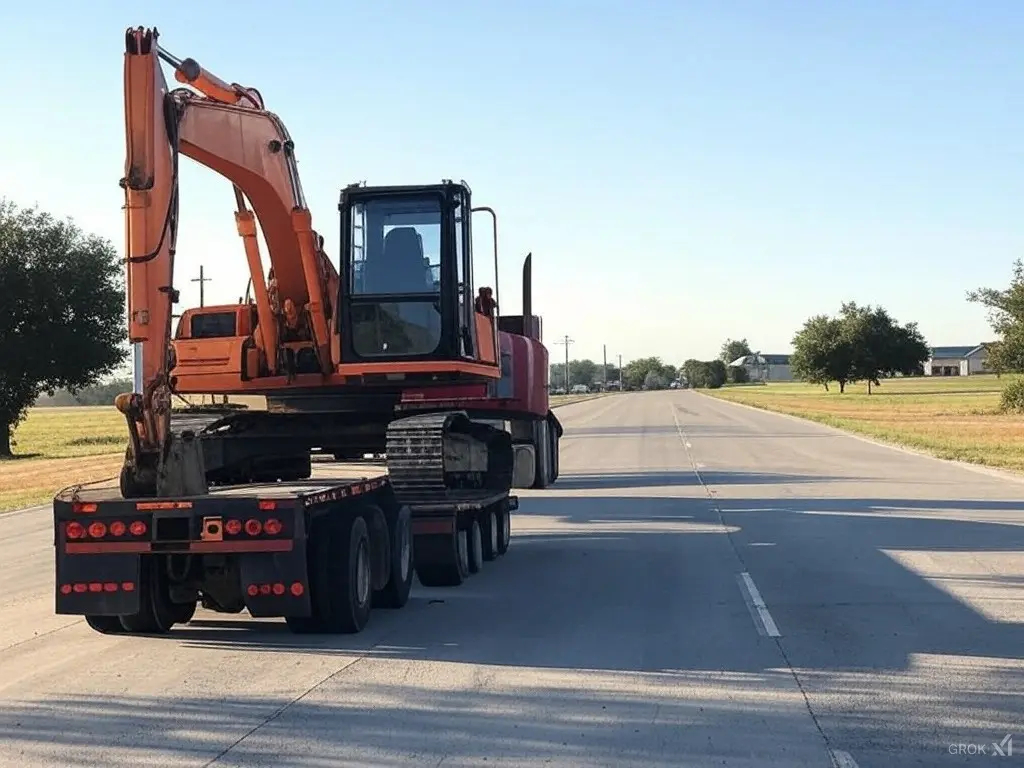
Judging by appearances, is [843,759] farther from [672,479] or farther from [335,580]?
[672,479]

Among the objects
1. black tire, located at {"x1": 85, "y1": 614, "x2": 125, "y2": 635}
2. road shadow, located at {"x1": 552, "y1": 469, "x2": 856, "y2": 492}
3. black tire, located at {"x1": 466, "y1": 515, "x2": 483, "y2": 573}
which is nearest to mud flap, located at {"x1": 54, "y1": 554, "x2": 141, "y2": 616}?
black tire, located at {"x1": 85, "y1": 614, "x2": 125, "y2": 635}

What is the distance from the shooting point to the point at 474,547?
1381 centimetres

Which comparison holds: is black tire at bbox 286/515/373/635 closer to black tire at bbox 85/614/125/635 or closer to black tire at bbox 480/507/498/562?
black tire at bbox 85/614/125/635

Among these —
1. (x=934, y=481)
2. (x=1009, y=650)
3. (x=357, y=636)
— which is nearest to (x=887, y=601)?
(x=1009, y=650)

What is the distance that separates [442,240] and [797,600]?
501 centimetres

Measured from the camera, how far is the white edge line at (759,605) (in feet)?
33.4

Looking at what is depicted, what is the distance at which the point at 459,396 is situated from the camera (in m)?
14.3

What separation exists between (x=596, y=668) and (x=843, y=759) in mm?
2523

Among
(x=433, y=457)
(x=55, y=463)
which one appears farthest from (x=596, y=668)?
(x=55, y=463)

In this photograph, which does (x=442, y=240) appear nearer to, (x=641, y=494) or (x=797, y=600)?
(x=797, y=600)

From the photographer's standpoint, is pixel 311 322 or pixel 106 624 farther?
pixel 311 322

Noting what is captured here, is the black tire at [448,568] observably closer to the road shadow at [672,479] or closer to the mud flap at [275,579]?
the mud flap at [275,579]

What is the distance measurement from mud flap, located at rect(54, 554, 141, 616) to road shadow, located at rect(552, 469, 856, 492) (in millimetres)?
16109

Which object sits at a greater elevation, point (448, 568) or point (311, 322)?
point (311, 322)
